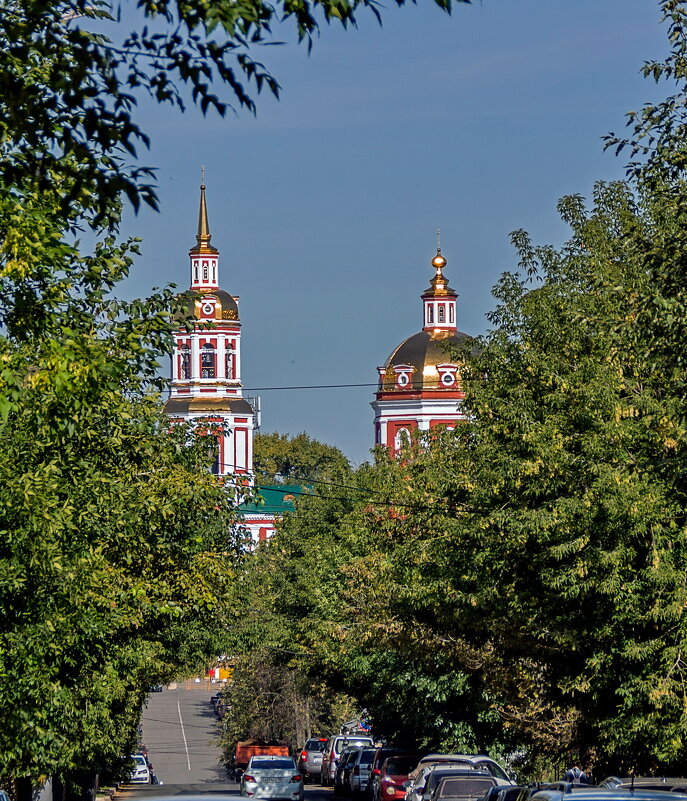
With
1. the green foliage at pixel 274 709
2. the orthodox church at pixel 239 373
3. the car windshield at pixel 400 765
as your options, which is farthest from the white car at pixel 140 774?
the orthodox church at pixel 239 373

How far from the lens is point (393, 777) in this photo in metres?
32.9

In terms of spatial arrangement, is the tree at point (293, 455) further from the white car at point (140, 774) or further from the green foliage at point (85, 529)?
the green foliage at point (85, 529)

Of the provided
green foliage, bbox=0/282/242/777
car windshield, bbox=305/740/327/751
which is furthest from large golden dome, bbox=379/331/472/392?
green foliage, bbox=0/282/242/777

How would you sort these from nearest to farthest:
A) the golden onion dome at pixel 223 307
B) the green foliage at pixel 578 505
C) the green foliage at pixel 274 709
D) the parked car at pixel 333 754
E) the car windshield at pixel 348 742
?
the green foliage at pixel 578 505 < the car windshield at pixel 348 742 < the parked car at pixel 333 754 < the green foliage at pixel 274 709 < the golden onion dome at pixel 223 307

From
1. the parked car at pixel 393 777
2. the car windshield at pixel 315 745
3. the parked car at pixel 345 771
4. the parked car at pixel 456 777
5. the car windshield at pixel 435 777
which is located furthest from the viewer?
the car windshield at pixel 315 745

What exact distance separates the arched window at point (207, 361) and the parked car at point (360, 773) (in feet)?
203

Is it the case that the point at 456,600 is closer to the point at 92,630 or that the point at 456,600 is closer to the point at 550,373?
the point at 550,373

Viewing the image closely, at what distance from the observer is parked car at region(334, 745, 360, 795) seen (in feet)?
140

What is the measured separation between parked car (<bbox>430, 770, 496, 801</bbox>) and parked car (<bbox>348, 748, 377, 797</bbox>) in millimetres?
16024

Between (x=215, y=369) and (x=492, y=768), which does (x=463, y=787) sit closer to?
(x=492, y=768)

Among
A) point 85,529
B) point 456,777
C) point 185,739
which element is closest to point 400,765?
point 456,777

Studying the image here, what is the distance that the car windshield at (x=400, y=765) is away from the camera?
33.5m

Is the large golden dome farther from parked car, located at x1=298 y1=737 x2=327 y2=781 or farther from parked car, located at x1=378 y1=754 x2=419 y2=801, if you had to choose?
parked car, located at x1=378 y1=754 x2=419 y2=801

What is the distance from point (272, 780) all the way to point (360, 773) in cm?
512
